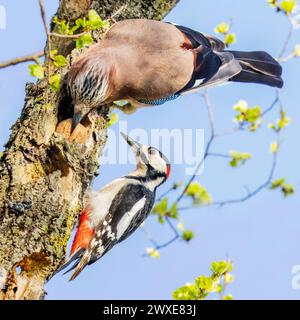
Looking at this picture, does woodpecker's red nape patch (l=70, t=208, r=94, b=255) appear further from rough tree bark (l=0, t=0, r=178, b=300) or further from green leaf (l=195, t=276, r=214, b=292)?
green leaf (l=195, t=276, r=214, b=292)

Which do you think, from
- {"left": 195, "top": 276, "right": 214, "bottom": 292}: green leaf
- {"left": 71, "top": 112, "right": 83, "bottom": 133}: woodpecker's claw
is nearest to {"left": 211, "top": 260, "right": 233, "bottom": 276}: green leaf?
{"left": 195, "top": 276, "right": 214, "bottom": 292}: green leaf

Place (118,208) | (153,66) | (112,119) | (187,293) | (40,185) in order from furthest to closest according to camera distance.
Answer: (118,208) < (153,66) < (112,119) < (187,293) < (40,185)

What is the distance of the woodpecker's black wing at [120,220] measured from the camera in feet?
17.3

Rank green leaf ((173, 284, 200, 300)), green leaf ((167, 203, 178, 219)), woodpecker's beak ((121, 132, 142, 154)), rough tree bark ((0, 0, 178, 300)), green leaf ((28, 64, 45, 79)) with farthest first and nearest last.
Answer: green leaf ((167, 203, 178, 219)) → woodpecker's beak ((121, 132, 142, 154)) → green leaf ((173, 284, 200, 300)) → rough tree bark ((0, 0, 178, 300)) → green leaf ((28, 64, 45, 79))

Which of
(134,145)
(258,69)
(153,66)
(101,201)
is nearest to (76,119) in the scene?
(101,201)

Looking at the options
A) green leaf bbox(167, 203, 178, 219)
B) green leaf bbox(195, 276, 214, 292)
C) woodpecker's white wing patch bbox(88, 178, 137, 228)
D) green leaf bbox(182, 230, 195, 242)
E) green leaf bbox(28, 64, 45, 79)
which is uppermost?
green leaf bbox(28, 64, 45, 79)

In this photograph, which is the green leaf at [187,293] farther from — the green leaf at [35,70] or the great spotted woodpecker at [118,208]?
the green leaf at [35,70]

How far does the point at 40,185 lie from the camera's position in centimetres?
440

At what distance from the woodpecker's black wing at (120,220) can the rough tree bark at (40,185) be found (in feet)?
2.47

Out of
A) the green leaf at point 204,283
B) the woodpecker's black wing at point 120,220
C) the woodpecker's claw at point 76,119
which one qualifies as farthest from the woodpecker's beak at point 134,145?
the green leaf at point 204,283

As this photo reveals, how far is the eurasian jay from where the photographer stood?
488cm

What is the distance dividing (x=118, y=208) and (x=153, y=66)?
0.99 meters

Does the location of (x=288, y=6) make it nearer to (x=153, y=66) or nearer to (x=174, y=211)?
(x=153, y=66)
